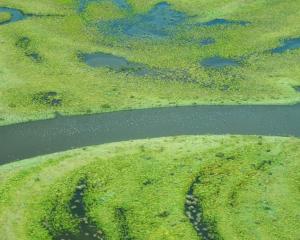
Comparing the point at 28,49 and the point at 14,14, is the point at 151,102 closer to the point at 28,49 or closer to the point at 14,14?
the point at 28,49

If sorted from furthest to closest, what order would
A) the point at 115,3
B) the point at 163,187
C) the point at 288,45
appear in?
the point at 115,3 → the point at 288,45 → the point at 163,187

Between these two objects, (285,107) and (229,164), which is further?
(285,107)

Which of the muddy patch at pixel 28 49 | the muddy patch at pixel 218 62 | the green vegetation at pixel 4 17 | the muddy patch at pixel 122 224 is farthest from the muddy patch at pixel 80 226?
the green vegetation at pixel 4 17

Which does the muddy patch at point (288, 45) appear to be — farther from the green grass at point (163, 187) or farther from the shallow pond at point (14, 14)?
the shallow pond at point (14, 14)

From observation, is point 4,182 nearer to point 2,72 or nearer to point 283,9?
point 2,72

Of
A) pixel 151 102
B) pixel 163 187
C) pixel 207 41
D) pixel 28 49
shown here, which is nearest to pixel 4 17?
pixel 28 49

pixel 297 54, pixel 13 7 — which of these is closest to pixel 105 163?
pixel 297 54

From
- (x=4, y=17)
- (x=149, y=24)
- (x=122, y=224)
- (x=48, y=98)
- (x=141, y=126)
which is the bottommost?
(x=4, y=17)
